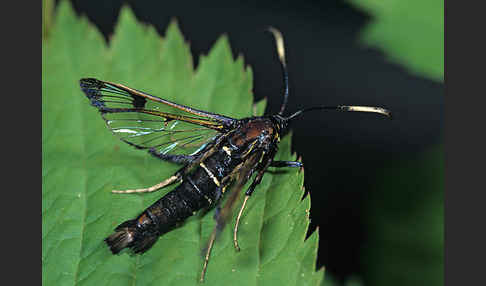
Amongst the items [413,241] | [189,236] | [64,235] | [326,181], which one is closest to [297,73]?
[326,181]

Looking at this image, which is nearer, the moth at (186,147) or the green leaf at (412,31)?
the moth at (186,147)

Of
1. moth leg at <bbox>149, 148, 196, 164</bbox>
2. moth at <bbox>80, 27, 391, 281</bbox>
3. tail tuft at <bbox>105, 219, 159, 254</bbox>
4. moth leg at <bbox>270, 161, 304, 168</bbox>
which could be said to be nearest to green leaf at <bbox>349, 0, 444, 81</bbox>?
moth at <bbox>80, 27, 391, 281</bbox>

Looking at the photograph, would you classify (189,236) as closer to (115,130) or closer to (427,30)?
(115,130)

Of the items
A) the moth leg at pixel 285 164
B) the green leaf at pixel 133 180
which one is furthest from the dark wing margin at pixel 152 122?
the moth leg at pixel 285 164

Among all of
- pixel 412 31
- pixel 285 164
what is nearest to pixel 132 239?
pixel 285 164

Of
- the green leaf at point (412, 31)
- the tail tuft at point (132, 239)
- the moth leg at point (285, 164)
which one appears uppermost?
the green leaf at point (412, 31)

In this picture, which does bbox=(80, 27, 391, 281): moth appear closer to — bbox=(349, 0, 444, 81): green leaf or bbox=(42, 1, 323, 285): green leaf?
bbox=(42, 1, 323, 285): green leaf

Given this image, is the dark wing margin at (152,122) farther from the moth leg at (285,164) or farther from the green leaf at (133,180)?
the moth leg at (285,164)

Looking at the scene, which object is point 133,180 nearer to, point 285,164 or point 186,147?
point 186,147
